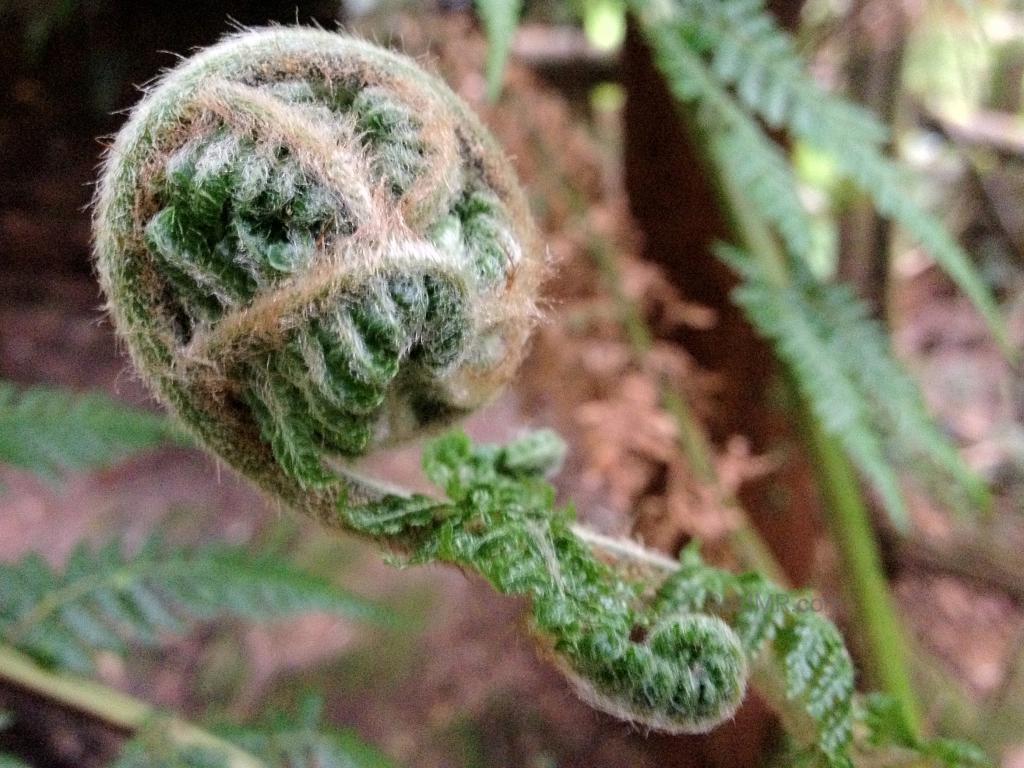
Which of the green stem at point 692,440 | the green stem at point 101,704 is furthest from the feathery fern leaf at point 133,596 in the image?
the green stem at point 692,440

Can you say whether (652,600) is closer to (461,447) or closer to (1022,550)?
(461,447)

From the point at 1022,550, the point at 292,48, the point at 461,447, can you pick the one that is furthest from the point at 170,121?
the point at 1022,550

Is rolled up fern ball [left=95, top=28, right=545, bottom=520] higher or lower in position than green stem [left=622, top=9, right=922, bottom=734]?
higher

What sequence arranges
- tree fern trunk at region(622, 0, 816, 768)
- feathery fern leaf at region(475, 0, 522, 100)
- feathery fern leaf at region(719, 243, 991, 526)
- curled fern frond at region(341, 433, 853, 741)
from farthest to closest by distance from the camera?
tree fern trunk at region(622, 0, 816, 768) < feathery fern leaf at region(719, 243, 991, 526) < feathery fern leaf at region(475, 0, 522, 100) < curled fern frond at region(341, 433, 853, 741)

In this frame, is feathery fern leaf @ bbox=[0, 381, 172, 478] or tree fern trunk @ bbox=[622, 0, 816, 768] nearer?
feathery fern leaf @ bbox=[0, 381, 172, 478]

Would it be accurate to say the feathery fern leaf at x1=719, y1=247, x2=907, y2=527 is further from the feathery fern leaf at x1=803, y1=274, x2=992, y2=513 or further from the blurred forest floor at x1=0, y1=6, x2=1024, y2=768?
the blurred forest floor at x1=0, y1=6, x2=1024, y2=768

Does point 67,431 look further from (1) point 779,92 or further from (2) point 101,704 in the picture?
(1) point 779,92

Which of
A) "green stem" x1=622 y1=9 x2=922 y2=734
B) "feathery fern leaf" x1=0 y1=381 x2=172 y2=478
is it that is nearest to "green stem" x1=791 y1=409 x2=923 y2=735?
"green stem" x1=622 y1=9 x2=922 y2=734

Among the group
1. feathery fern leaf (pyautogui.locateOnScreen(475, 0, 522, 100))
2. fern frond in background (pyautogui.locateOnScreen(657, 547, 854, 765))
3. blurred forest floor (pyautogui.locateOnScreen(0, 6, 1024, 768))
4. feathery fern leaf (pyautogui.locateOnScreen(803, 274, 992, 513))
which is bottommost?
blurred forest floor (pyautogui.locateOnScreen(0, 6, 1024, 768))
